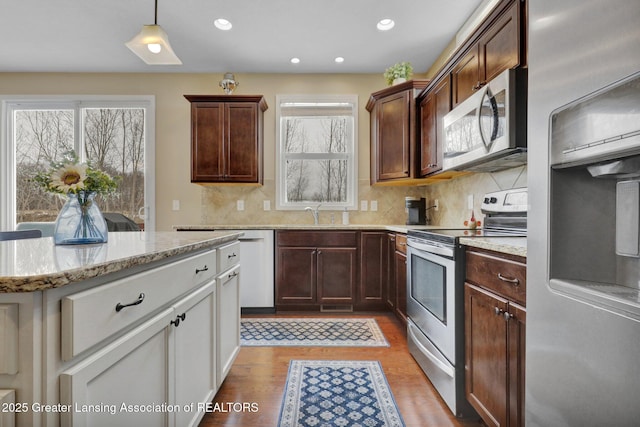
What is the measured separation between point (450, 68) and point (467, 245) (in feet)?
4.93

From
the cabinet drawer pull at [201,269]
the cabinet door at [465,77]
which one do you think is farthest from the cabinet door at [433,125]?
the cabinet drawer pull at [201,269]

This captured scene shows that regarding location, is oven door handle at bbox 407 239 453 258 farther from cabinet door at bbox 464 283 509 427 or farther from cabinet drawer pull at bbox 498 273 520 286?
→ cabinet drawer pull at bbox 498 273 520 286

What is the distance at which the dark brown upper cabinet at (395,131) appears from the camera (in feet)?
10.3

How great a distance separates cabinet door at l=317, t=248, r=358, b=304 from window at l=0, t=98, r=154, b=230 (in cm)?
221

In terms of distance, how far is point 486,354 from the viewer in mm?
1366

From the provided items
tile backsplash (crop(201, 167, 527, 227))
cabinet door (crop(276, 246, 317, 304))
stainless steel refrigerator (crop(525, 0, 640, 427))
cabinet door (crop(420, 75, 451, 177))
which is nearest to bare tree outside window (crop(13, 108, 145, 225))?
tile backsplash (crop(201, 167, 527, 227))

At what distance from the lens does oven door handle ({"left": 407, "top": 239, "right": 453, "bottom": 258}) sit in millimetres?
1673

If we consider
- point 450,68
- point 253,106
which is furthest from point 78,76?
point 450,68

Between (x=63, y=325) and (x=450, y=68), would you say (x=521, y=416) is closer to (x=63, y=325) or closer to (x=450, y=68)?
(x=63, y=325)

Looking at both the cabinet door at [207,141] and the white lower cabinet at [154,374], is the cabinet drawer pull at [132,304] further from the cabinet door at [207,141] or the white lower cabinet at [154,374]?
the cabinet door at [207,141]

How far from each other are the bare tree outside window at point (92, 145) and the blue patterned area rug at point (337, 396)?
3069 millimetres

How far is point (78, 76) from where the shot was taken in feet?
12.7

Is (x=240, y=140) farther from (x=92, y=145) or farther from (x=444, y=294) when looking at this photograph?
(x=444, y=294)

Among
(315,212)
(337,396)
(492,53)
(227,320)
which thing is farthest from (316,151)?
(337,396)
